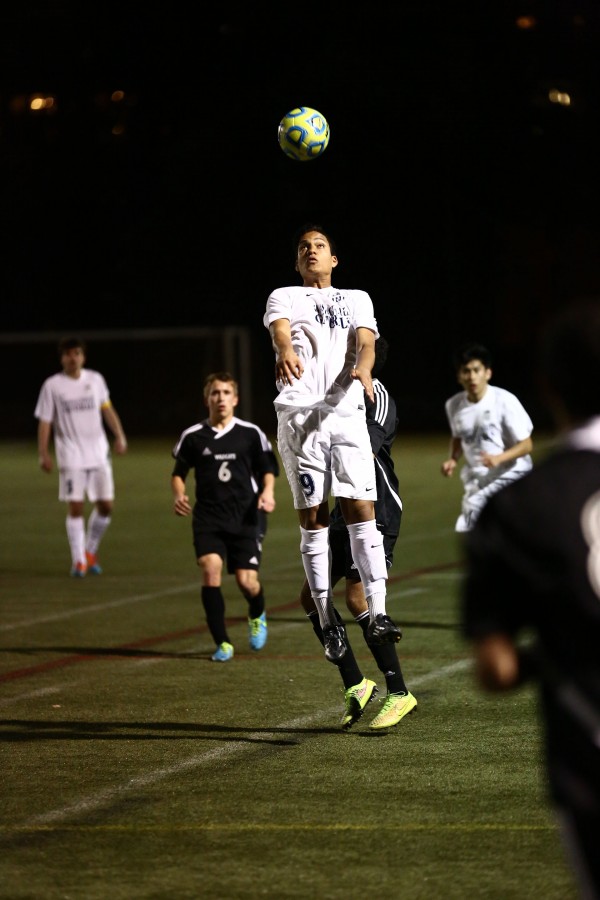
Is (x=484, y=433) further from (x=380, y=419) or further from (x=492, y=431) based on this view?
(x=380, y=419)

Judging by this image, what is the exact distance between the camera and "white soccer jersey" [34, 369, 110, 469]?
1465cm

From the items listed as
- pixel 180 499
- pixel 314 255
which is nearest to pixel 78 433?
pixel 180 499

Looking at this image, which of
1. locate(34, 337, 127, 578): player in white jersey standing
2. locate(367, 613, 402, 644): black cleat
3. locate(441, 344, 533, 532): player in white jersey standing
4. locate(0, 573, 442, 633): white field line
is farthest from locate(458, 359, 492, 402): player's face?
locate(34, 337, 127, 578): player in white jersey standing

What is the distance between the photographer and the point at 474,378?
10.3 m

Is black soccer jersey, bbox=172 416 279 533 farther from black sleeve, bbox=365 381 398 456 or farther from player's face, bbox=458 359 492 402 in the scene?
black sleeve, bbox=365 381 398 456

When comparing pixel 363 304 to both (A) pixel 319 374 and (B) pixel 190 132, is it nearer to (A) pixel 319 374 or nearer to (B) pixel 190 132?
(A) pixel 319 374

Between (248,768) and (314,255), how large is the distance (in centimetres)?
242

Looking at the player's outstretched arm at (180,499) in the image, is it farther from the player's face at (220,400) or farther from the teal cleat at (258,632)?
the teal cleat at (258,632)

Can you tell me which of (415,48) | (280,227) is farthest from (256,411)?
(415,48)

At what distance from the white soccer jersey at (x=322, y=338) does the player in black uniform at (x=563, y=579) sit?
4106 mm

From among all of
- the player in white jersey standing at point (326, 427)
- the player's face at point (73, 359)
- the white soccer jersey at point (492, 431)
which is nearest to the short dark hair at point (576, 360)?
the player in white jersey standing at point (326, 427)

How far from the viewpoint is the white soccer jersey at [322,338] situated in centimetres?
689

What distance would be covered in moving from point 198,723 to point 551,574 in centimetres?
469

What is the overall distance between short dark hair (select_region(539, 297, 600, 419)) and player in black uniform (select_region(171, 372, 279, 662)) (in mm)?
6439
